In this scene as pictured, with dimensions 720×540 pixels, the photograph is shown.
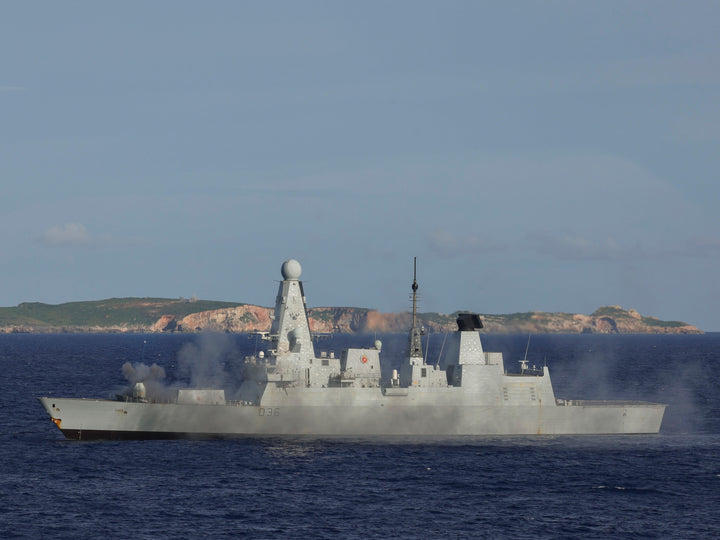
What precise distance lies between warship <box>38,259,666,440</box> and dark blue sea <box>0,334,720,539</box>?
1.18 m

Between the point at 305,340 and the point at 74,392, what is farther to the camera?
the point at 74,392

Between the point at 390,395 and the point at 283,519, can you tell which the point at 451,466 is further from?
the point at 283,519

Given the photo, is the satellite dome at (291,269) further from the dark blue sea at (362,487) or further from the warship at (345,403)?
the dark blue sea at (362,487)

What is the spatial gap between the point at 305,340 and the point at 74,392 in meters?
33.8

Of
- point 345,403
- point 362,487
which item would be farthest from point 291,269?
point 362,487

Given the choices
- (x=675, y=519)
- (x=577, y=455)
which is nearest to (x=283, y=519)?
(x=675, y=519)

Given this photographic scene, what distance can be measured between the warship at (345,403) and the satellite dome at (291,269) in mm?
62

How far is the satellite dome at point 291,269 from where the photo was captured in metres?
51.5

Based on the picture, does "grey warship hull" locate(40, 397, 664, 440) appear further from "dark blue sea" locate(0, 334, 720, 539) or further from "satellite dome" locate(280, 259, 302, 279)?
"satellite dome" locate(280, 259, 302, 279)

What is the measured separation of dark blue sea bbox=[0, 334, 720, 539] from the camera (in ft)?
105

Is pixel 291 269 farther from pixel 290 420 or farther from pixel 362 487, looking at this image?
pixel 362 487

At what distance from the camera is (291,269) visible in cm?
5150

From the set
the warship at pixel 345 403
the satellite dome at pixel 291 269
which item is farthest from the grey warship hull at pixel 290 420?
the satellite dome at pixel 291 269

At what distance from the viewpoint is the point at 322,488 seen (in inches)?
1474
